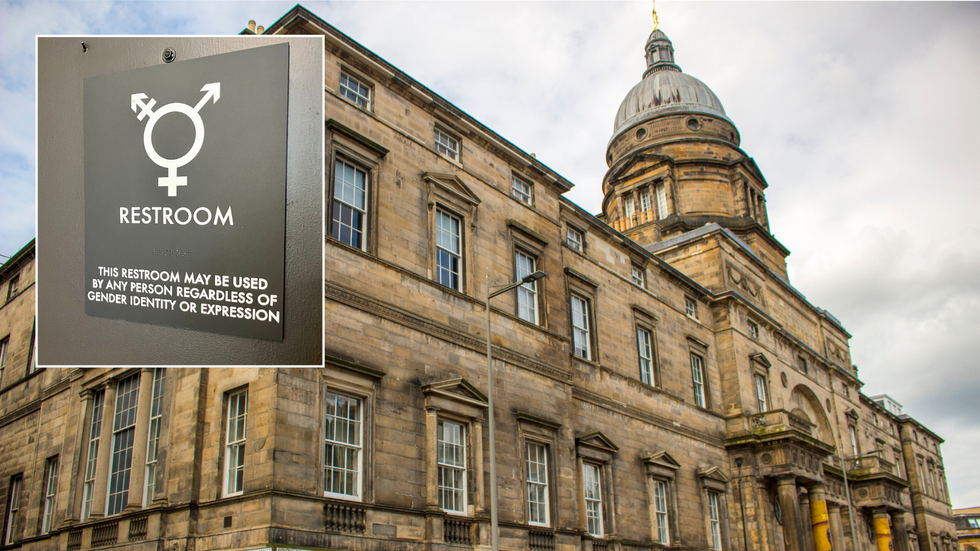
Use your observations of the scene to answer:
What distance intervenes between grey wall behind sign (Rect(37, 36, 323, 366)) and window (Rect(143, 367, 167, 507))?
1092cm

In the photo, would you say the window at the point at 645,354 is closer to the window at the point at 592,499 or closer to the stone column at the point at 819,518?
the window at the point at 592,499

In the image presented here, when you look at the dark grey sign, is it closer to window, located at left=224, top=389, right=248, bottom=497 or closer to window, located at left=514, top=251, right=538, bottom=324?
window, located at left=224, top=389, right=248, bottom=497

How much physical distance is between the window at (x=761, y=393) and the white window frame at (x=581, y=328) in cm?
1326

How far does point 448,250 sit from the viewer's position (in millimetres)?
21844

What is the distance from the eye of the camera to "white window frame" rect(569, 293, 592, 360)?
27609mm

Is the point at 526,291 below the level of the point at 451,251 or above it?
below

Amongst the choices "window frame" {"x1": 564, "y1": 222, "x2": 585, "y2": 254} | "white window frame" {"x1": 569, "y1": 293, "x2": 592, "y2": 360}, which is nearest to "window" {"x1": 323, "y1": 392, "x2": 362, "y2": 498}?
"white window frame" {"x1": 569, "y1": 293, "x2": 592, "y2": 360}

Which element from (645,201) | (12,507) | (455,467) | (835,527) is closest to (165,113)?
(455,467)

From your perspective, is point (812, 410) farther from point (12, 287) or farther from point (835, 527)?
point (12, 287)

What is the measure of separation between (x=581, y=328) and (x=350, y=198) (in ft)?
38.1

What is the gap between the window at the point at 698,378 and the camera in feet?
113

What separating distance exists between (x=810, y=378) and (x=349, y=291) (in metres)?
34.5

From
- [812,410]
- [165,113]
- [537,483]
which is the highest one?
[812,410]

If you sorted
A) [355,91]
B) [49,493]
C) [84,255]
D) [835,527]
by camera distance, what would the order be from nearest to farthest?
[84,255]
[355,91]
[49,493]
[835,527]
